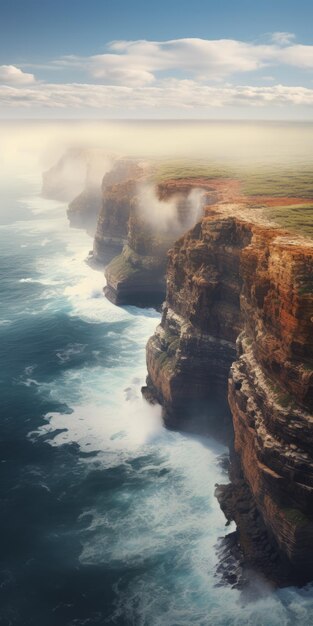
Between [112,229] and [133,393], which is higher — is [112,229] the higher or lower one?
the higher one

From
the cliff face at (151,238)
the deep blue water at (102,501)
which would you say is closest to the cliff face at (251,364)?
Result: the deep blue water at (102,501)

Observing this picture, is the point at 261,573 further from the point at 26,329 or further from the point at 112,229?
the point at 112,229

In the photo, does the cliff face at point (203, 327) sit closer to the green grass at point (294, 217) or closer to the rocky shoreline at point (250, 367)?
the rocky shoreline at point (250, 367)

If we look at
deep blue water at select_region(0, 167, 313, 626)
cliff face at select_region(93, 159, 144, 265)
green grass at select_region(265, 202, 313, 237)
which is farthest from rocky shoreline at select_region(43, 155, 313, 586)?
cliff face at select_region(93, 159, 144, 265)

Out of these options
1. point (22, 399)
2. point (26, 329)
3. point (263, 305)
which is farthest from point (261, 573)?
point (26, 329)

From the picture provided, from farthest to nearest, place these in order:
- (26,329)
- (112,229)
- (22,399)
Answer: (112,229), (26,329), (22,399)

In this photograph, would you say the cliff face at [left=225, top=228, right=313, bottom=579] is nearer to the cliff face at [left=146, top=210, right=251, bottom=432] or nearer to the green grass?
the green grass

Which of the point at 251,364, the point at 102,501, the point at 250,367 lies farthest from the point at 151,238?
the point at 102,501
